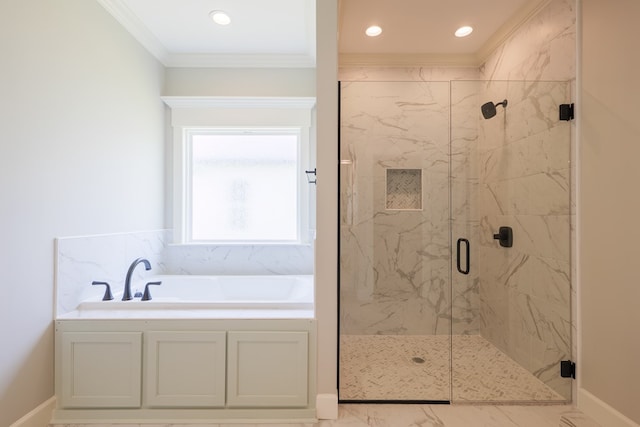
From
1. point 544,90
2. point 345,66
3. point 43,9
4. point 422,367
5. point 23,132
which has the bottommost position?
point 422,367

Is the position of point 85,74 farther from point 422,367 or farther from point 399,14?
point 422,367

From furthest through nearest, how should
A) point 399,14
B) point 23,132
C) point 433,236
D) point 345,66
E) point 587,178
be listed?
1. point 345,66
2. point 433,236
3. point 399,14
4. point 587,178
5. point 23,132

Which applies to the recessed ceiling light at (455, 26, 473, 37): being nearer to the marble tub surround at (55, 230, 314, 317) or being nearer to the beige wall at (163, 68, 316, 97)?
the beige wall at (163, 68, 316, 97)

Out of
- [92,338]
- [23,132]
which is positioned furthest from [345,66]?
[92,338]

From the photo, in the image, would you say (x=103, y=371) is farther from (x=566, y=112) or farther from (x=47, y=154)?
(x=566, y=112)

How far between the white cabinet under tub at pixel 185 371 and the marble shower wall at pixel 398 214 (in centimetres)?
87

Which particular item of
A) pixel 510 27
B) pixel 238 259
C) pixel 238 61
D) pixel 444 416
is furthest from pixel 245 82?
pixel 444 416

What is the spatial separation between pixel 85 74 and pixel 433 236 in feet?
9.15

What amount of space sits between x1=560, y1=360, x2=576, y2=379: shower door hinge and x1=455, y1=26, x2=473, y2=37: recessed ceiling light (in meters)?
2.53

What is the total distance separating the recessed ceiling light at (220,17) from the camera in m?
2.24

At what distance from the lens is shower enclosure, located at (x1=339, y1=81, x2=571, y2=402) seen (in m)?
1.99

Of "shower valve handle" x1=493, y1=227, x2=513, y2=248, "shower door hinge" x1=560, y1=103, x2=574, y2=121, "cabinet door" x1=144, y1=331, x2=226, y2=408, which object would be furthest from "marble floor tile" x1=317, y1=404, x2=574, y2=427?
"shower door hinge" x1=560, y1=103, x2=574, y2=121

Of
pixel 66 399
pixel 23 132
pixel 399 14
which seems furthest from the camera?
pixel 399 14

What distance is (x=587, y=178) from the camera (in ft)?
5.87
